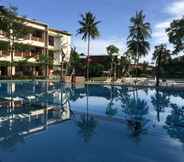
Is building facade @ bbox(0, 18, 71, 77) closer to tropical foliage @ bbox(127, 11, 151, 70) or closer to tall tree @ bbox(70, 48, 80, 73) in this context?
tall tree @ bbox(70, 48, 80, 73)

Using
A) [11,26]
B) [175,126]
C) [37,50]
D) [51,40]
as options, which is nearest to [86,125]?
[175,126]

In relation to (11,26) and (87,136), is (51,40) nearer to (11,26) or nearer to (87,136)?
(11,26)

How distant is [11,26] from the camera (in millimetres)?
36188

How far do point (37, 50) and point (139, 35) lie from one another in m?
17.7

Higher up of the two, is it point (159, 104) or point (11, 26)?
point (11, 26)

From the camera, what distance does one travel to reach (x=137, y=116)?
13.6m

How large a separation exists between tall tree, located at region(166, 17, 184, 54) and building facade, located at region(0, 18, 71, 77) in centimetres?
1667

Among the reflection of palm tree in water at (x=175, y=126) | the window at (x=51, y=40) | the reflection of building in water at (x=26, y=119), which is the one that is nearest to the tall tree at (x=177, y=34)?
the window at (x=51, y=40)

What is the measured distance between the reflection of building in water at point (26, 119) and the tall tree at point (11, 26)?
22.9 metres

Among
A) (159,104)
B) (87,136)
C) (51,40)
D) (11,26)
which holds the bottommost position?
(87,136)

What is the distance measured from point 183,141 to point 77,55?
1744 inches

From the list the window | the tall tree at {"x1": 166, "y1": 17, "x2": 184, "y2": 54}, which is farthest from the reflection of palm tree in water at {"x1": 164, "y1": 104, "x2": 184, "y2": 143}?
the window

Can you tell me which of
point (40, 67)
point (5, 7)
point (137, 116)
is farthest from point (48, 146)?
point (40, 67)

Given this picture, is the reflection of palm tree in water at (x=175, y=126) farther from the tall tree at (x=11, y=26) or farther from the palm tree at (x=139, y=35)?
the palm tree at (x=139, y=35)
